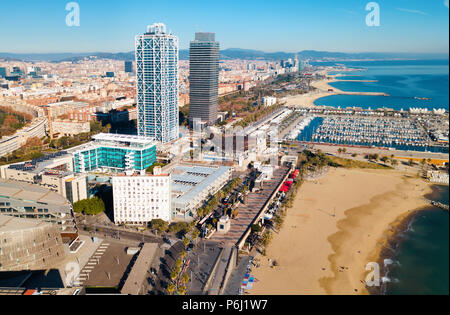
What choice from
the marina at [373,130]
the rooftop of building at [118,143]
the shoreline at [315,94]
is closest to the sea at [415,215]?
the marina at [373,130]

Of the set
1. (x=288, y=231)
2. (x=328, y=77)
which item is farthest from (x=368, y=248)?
(x=328, y=77)

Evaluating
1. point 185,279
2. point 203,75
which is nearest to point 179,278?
point 185,279

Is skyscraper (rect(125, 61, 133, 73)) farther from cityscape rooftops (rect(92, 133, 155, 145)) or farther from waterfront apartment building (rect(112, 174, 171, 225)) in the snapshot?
waterfront apartment building (rect(112, 174, 171, 225))

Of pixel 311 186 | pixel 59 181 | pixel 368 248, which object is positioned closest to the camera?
pixel 368 248

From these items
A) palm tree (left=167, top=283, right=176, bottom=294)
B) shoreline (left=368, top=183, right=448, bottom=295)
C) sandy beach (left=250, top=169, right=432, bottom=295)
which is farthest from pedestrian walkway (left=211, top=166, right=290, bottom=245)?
shoreline (left=368, top=183, right=448, bottom=295)

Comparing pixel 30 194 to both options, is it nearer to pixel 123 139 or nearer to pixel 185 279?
pixel 185 279

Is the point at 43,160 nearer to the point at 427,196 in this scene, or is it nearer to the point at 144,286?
the point at 144,286

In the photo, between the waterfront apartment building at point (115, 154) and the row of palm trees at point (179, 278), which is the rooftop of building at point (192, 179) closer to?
the waterfront apartment building at point (115, 154)
